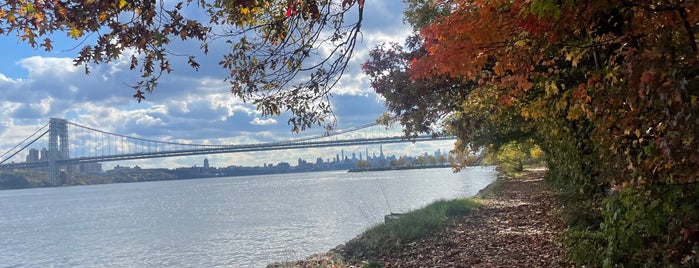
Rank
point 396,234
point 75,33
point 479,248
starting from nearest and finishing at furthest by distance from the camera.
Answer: point 75,33 < point 479,248 < point 396,234

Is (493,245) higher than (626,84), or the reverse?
(626,84)

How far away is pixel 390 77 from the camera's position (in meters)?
12.8

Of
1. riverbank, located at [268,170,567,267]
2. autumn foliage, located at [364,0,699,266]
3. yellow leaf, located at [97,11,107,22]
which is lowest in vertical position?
riverbank, located at [268,170,567,267]

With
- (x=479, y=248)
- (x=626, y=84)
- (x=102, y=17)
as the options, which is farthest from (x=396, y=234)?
(x=102, y=17)

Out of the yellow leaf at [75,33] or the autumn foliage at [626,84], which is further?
the yellow leaf at [75,33]

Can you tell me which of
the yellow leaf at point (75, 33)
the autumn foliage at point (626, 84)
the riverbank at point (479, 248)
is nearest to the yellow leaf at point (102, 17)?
the yellow leaf at point (75, 33)

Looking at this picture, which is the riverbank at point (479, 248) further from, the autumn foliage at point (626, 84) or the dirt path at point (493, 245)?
the autumn foliage at point (626, 84)

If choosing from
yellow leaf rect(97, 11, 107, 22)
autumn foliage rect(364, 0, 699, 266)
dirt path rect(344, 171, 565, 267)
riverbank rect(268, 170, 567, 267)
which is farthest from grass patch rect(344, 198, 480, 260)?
yellow leaf rect(97, 11, 107, 22)

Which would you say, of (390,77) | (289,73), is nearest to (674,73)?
(289,73)

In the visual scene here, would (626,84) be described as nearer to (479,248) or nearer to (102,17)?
(102,17)

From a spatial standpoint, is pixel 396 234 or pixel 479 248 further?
pixel 396 234

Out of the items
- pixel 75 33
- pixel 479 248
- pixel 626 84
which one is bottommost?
pixel 479 248

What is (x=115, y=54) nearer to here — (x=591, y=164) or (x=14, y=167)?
(x=591, y=164)

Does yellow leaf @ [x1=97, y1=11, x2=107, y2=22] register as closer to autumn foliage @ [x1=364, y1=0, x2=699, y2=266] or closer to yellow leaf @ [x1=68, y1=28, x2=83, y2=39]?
yellow leaf @ [x1=68, y1=28, x2=83, y2=39]
